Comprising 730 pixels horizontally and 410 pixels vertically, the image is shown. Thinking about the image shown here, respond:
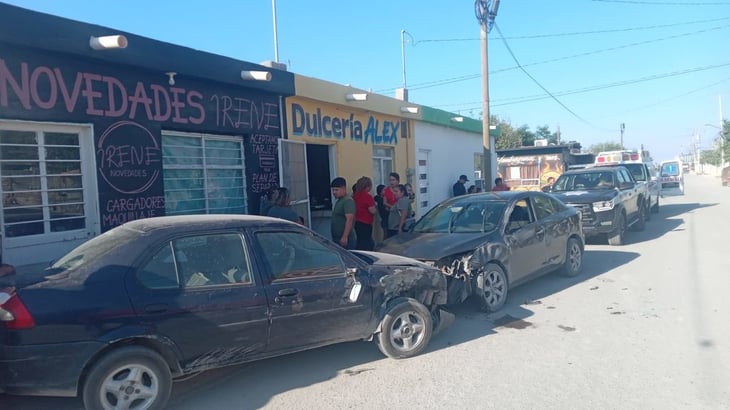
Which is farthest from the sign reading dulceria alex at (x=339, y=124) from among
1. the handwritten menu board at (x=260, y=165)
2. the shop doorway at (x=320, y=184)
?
the handwritten menu board at (x=260, y=165)

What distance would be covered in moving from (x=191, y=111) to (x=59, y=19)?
7.26ft

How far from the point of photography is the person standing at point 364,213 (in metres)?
8.64

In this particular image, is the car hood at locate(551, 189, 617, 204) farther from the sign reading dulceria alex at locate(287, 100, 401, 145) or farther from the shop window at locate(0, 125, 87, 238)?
the shop window at locate(0, 125, 87, 238)

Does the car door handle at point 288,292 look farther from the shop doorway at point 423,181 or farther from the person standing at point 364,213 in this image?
the shop doorway at point 423,181

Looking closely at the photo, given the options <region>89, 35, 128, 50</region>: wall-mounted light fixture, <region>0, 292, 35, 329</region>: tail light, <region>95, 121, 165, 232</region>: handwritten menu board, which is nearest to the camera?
Result: <region>0, 292, 35, 329</region>: tail light

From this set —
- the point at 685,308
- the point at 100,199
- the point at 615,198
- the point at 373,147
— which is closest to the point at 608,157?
the point at 615,198

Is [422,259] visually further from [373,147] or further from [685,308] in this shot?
[373,147]

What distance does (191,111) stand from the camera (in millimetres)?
7941

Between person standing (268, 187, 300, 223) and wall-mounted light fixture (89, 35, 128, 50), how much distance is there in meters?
A: 2.66

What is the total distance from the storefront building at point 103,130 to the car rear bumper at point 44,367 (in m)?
2.87

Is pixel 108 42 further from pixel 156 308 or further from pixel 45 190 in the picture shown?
pixel 156 308

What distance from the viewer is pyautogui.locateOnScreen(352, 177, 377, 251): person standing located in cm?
864

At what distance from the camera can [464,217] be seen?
25.2 feet

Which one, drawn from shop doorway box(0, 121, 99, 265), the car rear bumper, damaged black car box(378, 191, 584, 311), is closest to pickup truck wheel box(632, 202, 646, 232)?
damaged black car box(378, 191, 584, 311)
